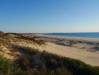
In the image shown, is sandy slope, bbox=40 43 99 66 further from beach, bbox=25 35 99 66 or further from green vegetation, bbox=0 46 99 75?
green vegetation, bbox=0 46 99 75

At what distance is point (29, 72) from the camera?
7230 millimetres

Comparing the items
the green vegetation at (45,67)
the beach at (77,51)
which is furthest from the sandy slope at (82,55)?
the green vegetation at (45,67)

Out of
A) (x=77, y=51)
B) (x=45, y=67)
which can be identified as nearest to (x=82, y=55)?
(x=77, y=51)

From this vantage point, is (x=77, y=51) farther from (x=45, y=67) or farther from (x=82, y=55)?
(x=45, y=67)

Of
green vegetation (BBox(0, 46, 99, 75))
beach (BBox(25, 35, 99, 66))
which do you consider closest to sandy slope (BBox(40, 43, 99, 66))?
beach (BBox(25, 35, 99, 66))

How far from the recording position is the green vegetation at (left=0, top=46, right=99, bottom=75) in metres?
7.02

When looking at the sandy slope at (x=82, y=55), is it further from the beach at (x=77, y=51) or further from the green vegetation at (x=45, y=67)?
the green vegetation at (x=45, y=67)

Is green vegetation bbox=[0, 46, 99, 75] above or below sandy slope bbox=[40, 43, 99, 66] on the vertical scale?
→ above

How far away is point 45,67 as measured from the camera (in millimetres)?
8344

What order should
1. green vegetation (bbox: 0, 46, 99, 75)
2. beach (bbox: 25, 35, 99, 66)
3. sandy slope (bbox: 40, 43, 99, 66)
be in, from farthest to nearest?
1. beach (bbox: 25, 35, 99, 66)
2. sandy slope (bbox: 40, 43, 99, 66)
3. green vegetation (bbox: 0, 46, 99, 75)

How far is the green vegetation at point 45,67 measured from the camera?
702 cm

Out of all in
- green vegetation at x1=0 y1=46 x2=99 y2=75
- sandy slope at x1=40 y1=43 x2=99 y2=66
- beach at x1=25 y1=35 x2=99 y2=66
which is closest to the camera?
green vegetation at x1=0 y1=46 x2=99 y2=75

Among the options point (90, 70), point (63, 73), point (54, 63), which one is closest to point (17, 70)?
point (63, 73)

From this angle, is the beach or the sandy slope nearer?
the sandy slope
